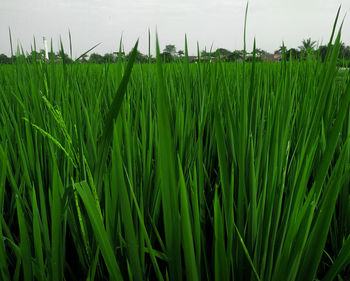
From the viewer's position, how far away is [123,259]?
393 mm

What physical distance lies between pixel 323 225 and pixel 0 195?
430mm

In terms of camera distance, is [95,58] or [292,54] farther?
[95,58]

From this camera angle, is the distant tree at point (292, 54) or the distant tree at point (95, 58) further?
the distant tree at point (95, 58)

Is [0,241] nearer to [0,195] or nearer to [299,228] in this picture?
[0,195]

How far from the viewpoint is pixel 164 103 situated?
245 mm

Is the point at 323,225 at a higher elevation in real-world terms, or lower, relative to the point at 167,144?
lower

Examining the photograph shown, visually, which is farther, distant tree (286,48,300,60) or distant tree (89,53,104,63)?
distant tree (89,53,104,63)

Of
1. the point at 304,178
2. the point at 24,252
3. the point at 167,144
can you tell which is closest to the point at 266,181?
the point at 304,178

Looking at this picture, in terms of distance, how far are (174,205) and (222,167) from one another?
0.07m

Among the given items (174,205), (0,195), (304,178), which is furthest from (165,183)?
(0,195)

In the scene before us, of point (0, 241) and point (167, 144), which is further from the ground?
point (167, 144)

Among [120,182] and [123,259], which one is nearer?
[120,182]

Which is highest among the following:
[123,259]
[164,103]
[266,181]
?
[164,103]

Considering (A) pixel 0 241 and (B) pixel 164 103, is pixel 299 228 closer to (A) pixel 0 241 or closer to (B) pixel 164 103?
(B) pixel 164 103
